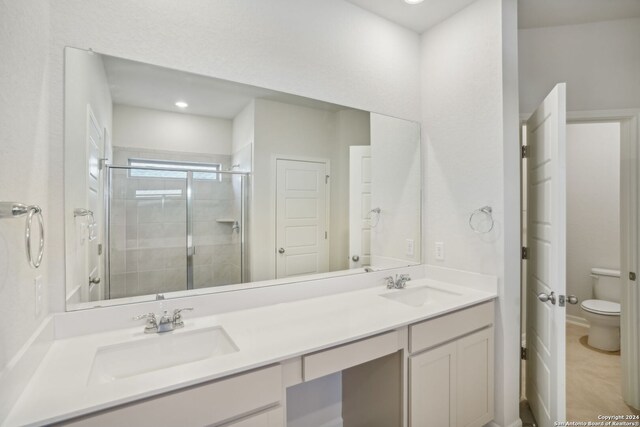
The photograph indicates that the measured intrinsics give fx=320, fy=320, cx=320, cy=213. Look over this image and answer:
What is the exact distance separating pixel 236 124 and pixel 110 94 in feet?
1.79

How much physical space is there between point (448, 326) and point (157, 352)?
4.45 feet

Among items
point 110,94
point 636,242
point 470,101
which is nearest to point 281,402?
point 110,94

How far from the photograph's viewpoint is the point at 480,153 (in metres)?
2.02

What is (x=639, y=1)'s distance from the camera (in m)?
2.12

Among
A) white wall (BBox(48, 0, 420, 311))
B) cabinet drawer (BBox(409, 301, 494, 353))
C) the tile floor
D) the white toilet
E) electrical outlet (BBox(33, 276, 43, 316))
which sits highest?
white wall (BBox(48, 0, 420, 311))

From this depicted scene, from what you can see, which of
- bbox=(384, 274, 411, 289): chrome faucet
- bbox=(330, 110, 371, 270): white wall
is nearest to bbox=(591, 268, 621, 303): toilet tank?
bbox=(384, 274, 411, 289): chrome faucet

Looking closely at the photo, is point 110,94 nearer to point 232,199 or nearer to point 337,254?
point 232,199

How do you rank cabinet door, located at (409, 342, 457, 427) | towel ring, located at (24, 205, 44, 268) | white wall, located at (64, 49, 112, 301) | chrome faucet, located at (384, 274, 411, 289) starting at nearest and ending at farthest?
1. towel ring, located at (24, 205, 44, 268)
2. white wall, located at (64, 49, 112, 301)
3. cabinet door, located at (409, 342, 457, 427)
4. chrome faucet, located at (384, 274, 411, 289)

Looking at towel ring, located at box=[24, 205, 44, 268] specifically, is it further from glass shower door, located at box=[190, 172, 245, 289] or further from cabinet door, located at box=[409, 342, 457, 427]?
cabinet door, located at box=[409, 342, 457, 427]

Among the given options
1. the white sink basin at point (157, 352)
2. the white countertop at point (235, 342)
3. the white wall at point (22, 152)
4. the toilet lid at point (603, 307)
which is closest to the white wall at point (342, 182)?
the white countertop at point (235, 342)

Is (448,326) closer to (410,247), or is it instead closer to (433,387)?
(433,387)

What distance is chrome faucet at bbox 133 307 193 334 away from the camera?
50.5 inches

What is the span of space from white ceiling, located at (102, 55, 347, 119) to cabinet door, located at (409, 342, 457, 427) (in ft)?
5.04

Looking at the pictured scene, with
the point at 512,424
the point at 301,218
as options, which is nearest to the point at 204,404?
the point at 301,218
